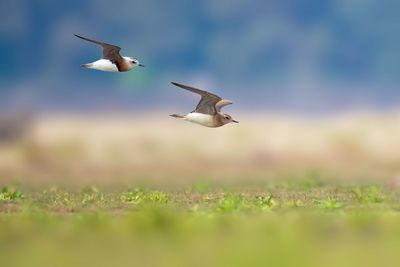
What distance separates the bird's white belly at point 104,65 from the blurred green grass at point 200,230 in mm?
2233

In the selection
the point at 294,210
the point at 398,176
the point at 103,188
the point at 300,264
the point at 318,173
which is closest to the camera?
the point at 300,264

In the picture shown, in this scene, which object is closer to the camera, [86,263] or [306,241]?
[86,263]

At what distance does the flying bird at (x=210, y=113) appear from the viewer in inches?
665

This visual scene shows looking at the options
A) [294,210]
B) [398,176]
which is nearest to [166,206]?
[294,210]

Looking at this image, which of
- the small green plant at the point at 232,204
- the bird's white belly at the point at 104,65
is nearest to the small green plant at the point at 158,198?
the small green plant at the point at 232,204

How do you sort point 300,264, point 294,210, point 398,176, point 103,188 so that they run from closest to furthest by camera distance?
point 300,264 → point 294,210 → point 103,188 → point 398,176

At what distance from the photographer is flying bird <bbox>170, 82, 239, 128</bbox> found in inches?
665

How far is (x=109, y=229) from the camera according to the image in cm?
1352

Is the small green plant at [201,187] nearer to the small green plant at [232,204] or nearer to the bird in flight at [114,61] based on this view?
the small green plant at [232,204]

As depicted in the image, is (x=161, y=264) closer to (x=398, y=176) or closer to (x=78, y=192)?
(x=78, y=192)

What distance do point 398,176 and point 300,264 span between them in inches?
462

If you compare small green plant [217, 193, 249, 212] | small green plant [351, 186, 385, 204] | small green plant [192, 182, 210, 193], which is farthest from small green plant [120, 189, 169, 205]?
small green plant [351, 186, 385, 204]

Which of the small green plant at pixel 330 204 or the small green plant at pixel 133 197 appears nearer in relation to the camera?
the small green plant at pixel 330 204

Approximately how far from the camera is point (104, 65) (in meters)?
16.7
